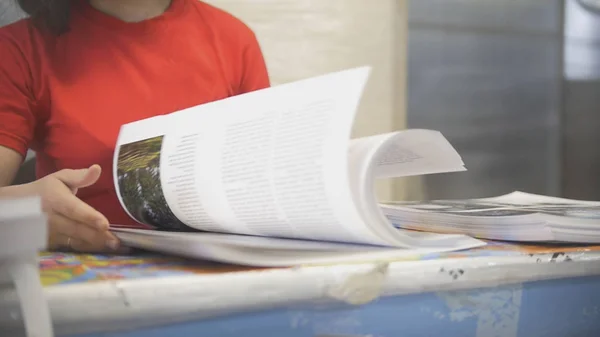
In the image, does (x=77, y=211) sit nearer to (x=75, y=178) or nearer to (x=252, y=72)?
(x=75, y=178)

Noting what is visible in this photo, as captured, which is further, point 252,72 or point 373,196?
point 252,72

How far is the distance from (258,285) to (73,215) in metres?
0.16

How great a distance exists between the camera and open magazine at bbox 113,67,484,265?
306 millimetres

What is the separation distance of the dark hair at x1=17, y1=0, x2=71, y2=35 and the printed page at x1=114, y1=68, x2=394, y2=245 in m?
0.31

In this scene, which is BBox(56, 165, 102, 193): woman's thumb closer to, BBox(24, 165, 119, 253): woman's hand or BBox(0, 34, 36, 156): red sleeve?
BBox(24, 165, 119, 253): woman's hand

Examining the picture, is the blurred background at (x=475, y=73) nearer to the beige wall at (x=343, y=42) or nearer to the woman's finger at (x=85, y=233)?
the beige wall at (x=343, y=42)

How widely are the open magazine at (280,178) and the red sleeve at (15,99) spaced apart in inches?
9.5

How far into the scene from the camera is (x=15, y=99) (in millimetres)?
601

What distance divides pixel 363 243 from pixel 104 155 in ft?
1.22

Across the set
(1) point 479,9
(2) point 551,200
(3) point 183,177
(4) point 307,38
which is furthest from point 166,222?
(1) point 479,9

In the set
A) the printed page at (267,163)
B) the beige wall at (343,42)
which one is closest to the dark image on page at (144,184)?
the printed page at (267,163)

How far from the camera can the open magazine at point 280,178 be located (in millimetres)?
306

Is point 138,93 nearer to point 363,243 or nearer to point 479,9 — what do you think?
point 363,243

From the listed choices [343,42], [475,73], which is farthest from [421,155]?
[475,73]
